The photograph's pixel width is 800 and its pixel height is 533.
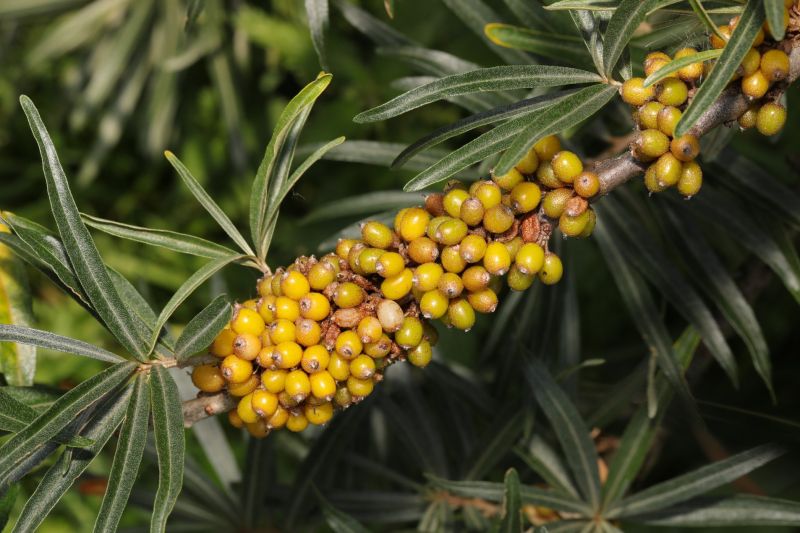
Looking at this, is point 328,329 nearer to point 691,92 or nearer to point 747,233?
point 691,92

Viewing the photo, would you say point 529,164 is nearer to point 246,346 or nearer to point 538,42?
point 538,42

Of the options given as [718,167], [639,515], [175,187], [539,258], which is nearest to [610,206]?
[718,167]

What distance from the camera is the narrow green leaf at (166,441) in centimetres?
78

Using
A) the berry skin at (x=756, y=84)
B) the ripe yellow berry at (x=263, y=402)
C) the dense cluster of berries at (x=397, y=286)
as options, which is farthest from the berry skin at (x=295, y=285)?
the berry skin at (x=756, y=84)

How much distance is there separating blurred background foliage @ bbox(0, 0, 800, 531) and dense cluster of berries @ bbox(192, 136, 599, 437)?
49 cm

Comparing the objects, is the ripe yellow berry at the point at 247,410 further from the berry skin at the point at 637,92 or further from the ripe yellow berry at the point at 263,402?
the berry skin at the point at 637,92

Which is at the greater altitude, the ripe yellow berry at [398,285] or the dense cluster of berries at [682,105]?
the dense cluster of berries at [682,105]

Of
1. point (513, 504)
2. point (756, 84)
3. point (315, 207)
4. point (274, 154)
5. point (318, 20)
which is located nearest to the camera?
point (756, 84)

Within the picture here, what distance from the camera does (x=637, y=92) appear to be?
793 mm

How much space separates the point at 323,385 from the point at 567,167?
0.33 m

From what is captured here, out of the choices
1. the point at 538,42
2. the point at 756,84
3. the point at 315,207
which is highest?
the point at 315,207

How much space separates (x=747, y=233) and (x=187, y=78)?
1756mm

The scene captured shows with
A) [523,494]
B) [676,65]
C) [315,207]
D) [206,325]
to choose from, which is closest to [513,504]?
[523,494]

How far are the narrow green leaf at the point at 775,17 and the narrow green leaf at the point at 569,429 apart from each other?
2.16ft
